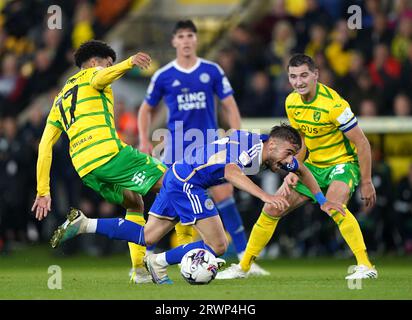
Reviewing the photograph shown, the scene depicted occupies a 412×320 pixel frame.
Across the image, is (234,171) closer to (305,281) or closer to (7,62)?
(305,281)

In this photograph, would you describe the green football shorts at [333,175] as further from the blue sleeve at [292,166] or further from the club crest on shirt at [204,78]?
the club crest on shirt at [204,78]

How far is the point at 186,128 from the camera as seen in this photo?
1331 centimetres

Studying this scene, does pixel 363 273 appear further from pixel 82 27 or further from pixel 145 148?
pixel 82 27

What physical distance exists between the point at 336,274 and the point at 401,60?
5.88 m

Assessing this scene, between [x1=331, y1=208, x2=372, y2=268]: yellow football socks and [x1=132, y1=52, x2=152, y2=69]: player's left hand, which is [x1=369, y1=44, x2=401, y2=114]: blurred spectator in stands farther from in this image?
[x1=132, y1=52, x2=152, y2=69]: player's left hand

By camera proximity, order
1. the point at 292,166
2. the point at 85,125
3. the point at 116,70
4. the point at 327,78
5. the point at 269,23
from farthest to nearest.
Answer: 1. the point at 269,23
2. the point at 327,78
3. the point at 85,125
4. the point at 116,70
5. the point at 292,166

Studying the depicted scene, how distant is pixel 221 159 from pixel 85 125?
1568 millimetres

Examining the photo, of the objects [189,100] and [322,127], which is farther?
[189,100]

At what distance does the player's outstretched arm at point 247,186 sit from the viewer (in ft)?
31.2

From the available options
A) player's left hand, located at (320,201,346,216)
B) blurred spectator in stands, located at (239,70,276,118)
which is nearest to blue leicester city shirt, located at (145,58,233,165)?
player's left hand, located at (320,201,346,216)

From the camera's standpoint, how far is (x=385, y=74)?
16.6 metres

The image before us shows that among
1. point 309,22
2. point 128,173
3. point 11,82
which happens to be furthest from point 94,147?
point 11,82

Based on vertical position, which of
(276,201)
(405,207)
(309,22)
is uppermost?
(309,22)
